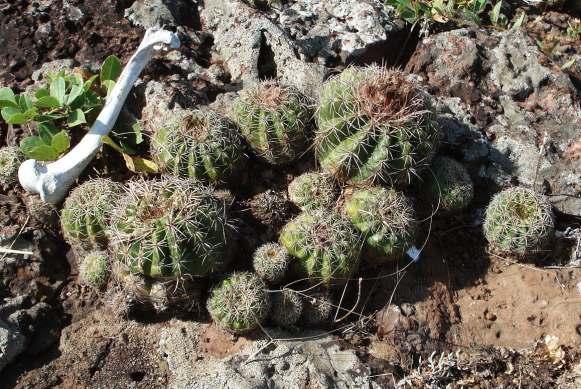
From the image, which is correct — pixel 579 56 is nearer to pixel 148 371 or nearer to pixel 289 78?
pixel 289 78

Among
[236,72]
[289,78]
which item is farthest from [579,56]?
[236,72]

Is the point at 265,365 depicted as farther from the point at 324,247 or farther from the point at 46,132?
the point at 46,132

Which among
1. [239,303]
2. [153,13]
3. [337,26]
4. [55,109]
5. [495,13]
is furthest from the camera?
[495,13]

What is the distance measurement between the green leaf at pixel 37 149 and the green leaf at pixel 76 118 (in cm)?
25

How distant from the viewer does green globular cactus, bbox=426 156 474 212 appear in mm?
4660

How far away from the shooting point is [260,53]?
5.36 meters

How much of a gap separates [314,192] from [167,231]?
4.01 feet

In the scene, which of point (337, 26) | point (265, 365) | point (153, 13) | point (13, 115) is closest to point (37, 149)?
point (13, 115)

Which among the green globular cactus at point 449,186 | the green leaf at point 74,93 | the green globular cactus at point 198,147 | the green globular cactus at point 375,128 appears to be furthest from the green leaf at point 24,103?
the green globular cactus at point 449,186

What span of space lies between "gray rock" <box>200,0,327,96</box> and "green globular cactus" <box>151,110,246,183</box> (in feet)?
3.33

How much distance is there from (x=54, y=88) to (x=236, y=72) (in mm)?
1504

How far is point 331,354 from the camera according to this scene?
412 centimetres

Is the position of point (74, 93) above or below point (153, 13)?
below

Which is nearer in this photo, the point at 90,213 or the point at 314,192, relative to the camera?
the point at 90,213
